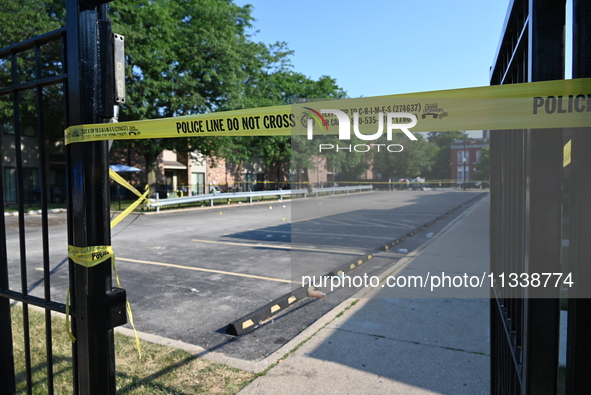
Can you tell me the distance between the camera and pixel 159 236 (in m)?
12.7

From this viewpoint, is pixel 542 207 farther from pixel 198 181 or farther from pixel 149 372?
pixel 198 181

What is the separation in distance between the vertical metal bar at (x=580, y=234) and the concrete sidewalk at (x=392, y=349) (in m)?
2.25

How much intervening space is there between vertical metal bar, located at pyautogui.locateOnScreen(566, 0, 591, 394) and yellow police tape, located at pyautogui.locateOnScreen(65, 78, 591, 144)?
0.07 m

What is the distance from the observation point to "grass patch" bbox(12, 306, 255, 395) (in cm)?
344

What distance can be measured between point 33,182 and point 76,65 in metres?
32.0

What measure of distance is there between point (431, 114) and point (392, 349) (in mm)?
3162

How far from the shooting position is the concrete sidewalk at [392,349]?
344 centimetres

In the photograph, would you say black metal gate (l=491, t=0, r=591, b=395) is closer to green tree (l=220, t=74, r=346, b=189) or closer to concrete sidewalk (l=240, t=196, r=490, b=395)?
concrete sidewalk (l=240, t=196, r=490, b=395)

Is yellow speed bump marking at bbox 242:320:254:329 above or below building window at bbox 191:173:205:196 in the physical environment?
below

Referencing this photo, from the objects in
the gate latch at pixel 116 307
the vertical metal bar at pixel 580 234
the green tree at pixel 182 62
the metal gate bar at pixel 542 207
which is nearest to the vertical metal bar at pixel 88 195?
the gate latch at pixel 116 307

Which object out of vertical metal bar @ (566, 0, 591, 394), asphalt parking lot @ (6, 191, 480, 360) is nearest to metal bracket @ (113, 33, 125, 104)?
asphalt parking lot @ (6, 191, 480, 360)

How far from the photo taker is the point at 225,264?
28.3 ft

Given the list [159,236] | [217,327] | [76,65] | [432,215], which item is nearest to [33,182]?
[159,236]

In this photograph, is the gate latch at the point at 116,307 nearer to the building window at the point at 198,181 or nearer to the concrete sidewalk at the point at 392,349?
the concrete sidewalk at the point at 392,349
